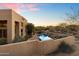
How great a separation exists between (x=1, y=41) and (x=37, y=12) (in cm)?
69

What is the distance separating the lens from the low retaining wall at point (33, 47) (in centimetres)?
367

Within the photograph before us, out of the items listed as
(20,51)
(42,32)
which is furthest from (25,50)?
(42,32)

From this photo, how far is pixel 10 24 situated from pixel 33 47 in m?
0.48

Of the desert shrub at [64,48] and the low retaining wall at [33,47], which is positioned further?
the desert shrub at [64,48]

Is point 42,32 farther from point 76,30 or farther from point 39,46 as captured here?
point 76,30

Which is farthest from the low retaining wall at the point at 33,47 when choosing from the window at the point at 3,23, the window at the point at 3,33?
the window at the point at 3,23

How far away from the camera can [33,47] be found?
12.2 feet

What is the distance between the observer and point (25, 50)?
145 inches

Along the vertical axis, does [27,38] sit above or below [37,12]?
below

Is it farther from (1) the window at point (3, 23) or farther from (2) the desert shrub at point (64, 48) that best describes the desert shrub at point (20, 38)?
(2) the desert shrub at point (64, 48)

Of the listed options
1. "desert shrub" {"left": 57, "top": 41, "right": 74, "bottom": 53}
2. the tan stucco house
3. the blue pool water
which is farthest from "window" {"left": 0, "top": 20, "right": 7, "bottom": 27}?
"desert shrub" {"left": 57, "top": 41, "right": 74, "bottom": 53}

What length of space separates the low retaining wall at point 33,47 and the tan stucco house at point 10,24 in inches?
5.2

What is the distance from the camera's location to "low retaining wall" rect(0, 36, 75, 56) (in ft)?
12.0

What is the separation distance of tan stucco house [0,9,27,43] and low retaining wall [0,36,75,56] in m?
0.13
